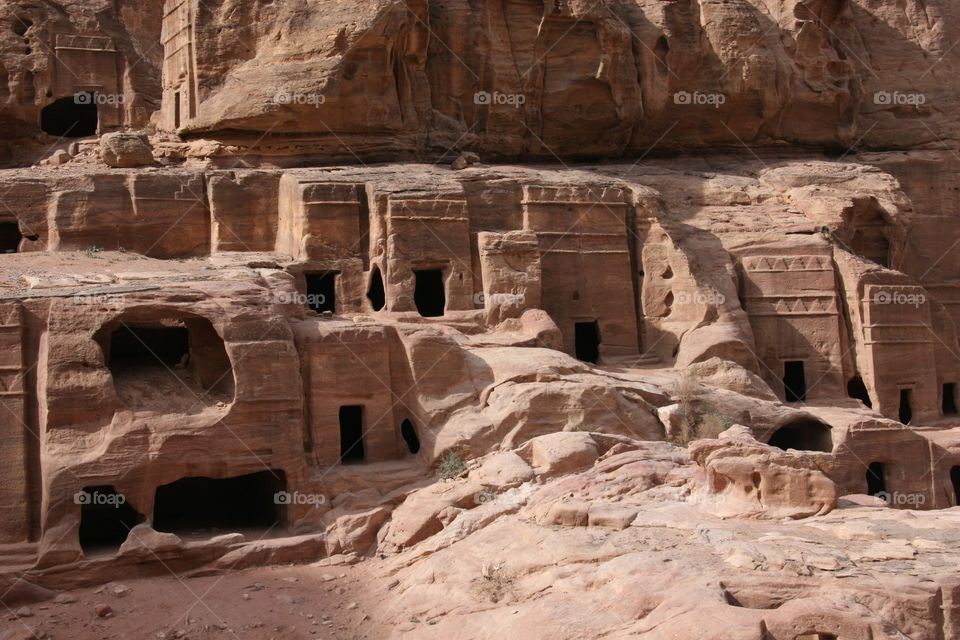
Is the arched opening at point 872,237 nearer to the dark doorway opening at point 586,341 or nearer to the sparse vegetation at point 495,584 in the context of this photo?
the dark doorway opening at point 586,341

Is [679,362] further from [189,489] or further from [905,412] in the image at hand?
[189,489]

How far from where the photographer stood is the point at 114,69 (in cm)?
3494

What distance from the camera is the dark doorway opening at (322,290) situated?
83.7ft

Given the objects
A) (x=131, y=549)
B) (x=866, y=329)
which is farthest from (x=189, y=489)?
(x=866, y=329)

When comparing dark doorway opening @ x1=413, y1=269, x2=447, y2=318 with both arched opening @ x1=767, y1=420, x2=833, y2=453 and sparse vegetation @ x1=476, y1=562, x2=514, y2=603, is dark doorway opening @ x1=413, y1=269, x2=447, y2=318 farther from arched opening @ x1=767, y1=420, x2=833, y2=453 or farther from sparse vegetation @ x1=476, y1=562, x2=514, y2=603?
sparse vegetation @ x1=476, y1=562, x2=514, y2=603

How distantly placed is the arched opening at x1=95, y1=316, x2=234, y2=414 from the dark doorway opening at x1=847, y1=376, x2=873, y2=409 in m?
15.4

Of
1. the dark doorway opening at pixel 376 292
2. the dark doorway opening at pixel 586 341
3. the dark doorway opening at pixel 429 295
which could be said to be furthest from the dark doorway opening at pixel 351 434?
the dark doorway opening at pixel 586 341

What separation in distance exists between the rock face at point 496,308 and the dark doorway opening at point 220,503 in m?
0.10

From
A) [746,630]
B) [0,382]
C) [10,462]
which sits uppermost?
[0,382]

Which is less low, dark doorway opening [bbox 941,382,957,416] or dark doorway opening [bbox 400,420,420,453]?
dark doorway opening [bbox 400,420,420,453]

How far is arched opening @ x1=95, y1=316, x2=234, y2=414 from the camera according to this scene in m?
19.4

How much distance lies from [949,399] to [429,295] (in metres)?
13.8

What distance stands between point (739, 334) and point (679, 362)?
1.59 metres

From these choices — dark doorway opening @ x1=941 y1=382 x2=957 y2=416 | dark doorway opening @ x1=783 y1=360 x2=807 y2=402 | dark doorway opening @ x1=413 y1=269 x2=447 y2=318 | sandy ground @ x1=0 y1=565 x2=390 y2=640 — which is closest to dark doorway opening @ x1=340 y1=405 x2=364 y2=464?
sandy ground @ x1=0 y1=565 x2=390 y2=640
